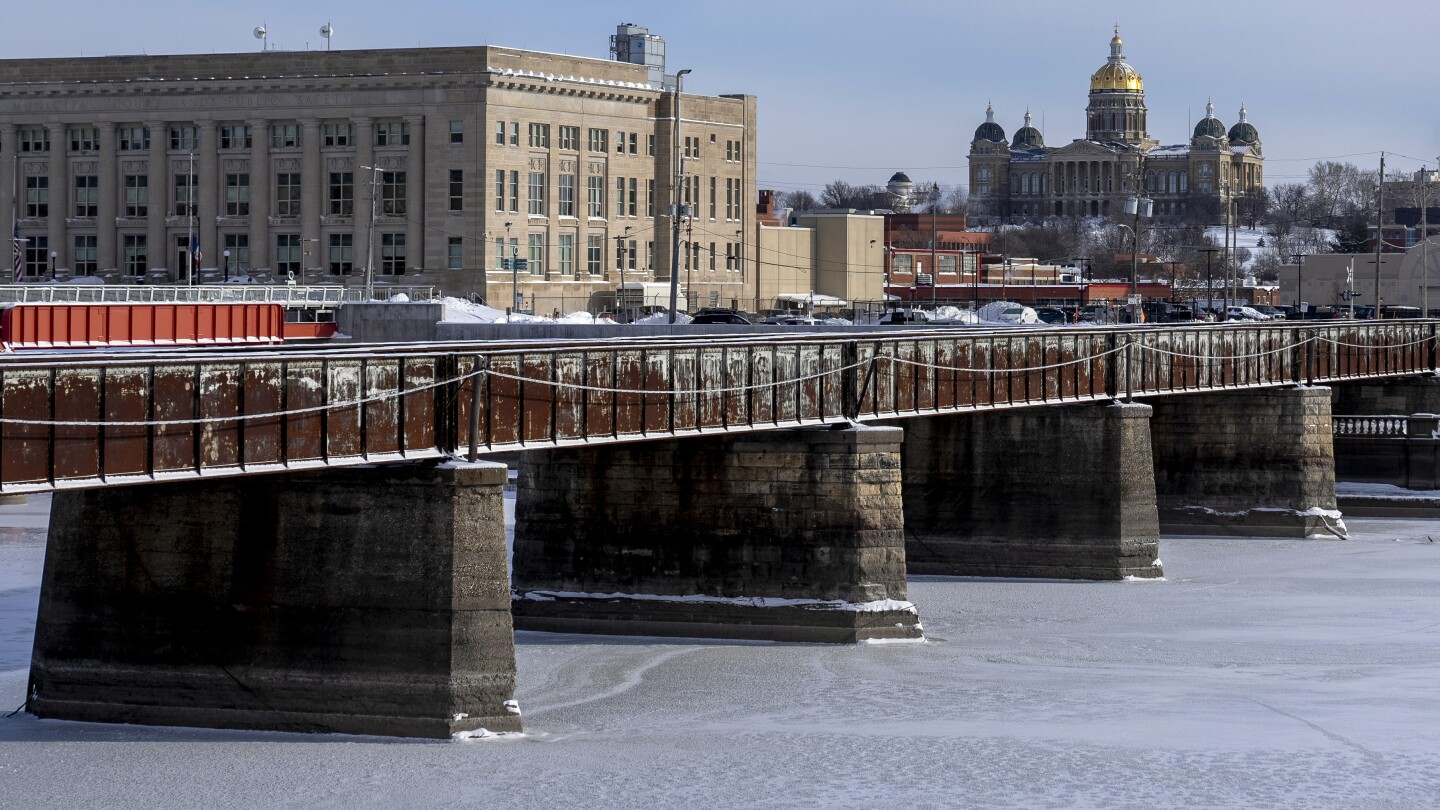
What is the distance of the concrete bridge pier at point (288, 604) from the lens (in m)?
31.1

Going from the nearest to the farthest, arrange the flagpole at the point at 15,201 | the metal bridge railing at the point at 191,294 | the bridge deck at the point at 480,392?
the bridge deck at the point at 480,392
the metal bridge railing at the point at 191,294
the flagpole at the point at 15,201

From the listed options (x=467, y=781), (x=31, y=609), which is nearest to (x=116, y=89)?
(x=31, y=609)

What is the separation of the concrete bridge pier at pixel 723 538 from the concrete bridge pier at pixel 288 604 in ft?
34.4

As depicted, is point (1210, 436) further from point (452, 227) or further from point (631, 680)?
point (452, 227)

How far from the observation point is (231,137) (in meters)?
127

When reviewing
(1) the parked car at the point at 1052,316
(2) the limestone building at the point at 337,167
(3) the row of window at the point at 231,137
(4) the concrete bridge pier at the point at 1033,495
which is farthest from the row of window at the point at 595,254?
(4) the concrete bridge pier at the point at 1033,495

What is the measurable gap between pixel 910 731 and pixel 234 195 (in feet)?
329

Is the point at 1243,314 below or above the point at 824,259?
below

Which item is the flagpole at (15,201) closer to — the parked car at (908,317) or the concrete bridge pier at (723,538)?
the parked car at (908,317)

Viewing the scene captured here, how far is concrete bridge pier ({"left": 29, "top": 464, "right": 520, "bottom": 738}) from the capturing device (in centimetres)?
3111

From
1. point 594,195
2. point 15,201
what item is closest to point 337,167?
point 594,195

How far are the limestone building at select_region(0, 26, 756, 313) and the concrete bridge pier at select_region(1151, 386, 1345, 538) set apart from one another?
59.5 m

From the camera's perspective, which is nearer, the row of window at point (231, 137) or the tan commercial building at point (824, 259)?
the row of window at point (231, 137)

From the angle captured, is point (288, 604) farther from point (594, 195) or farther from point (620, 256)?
point (620, 256)
